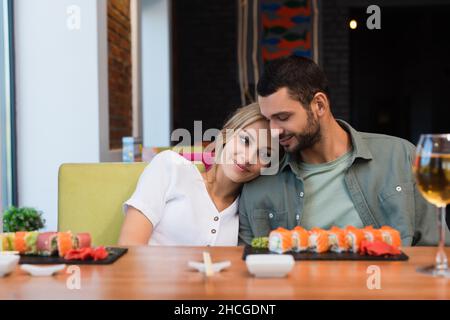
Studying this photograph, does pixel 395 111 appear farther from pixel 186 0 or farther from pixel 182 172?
pixel 182 172

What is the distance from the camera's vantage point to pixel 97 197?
1.97 metres

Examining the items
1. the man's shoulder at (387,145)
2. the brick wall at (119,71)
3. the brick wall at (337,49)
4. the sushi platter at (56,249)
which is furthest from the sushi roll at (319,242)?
the brick wall at (337,49)

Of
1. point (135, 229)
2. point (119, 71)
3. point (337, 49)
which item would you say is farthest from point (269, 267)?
point (337, 49)

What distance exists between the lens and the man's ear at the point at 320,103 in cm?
196

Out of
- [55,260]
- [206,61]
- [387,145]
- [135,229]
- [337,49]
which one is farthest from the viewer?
[206,61]

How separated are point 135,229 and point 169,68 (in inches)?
204

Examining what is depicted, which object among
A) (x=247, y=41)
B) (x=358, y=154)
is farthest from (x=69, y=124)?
(x=247, y=41)

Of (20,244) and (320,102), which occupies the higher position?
(320,102)

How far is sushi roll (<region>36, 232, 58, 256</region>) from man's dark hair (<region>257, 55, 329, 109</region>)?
0.83 m

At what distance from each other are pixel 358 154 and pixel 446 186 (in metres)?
0.82

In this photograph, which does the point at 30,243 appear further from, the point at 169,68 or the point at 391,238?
the point at 169,68

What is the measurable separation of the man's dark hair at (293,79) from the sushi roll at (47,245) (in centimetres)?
83

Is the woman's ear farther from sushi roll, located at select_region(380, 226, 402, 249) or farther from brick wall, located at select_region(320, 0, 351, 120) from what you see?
brick wall, located at select_region(320, 0, 351, 120)

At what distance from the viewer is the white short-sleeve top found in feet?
5.96
